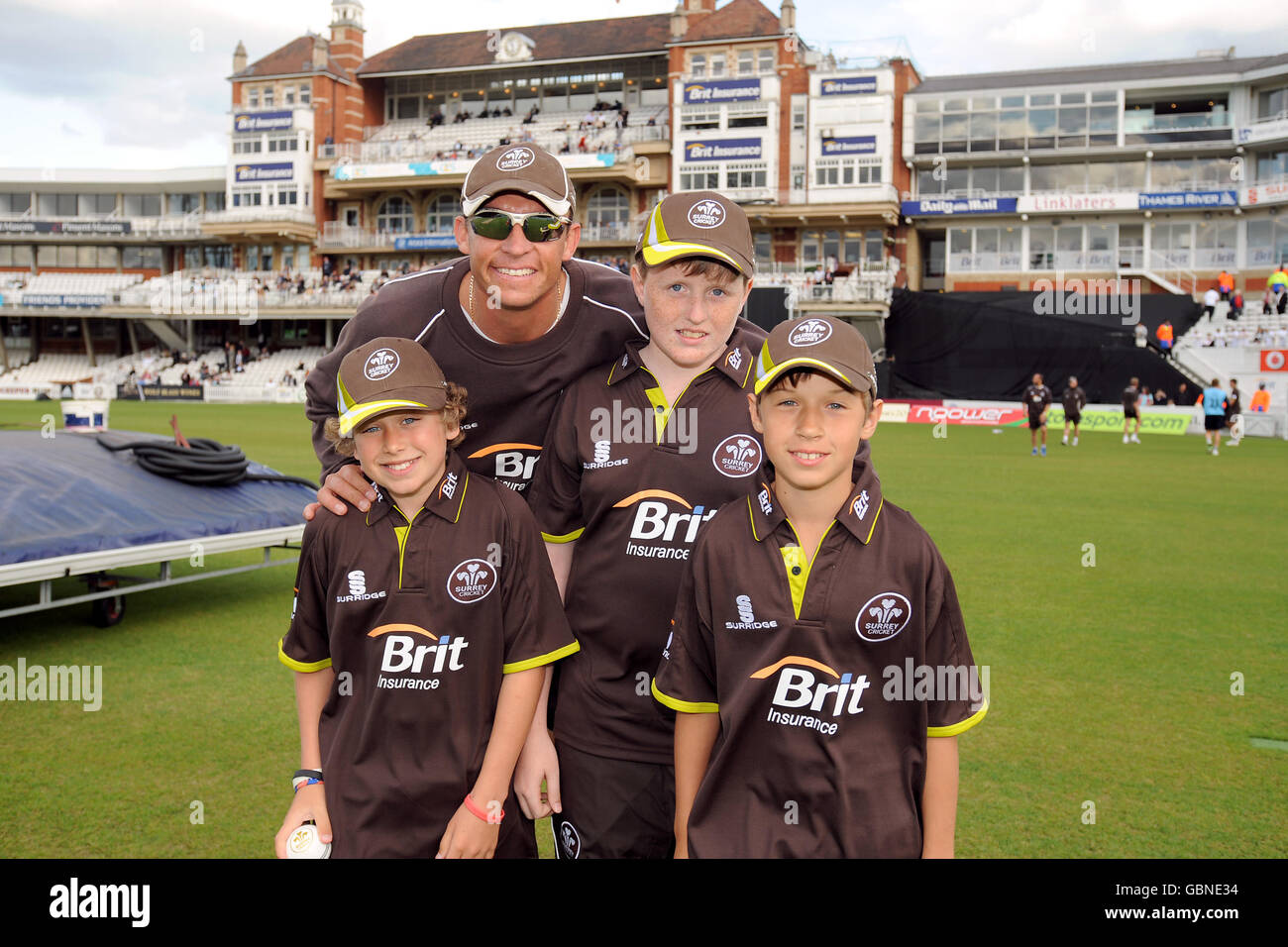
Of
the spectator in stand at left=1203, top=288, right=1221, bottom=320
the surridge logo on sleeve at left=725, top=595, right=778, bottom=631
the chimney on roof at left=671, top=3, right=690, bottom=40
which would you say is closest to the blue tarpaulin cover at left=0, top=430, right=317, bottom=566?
the surridge logo on sleeve at left=725, top=595, right=778, bottom=631

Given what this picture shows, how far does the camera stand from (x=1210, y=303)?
42438 mm

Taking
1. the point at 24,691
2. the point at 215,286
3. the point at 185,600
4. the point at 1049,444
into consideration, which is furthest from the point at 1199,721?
the point at 215,286

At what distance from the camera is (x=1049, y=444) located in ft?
92.3

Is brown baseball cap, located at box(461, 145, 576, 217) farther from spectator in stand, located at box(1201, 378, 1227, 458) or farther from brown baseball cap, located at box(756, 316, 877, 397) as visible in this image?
spectator in stand, located at box(1201, 378, 1227, 458)

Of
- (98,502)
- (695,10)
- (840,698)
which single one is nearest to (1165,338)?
(695,10)

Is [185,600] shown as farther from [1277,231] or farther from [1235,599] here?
[1277,231]

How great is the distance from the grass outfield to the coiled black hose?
1215mm

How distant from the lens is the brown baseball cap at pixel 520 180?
3.44m

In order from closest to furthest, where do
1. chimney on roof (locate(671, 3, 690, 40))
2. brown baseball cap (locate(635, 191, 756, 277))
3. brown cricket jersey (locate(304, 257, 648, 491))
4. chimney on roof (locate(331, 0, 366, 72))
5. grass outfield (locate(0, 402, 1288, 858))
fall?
1. brown baseball cap (locate(635, 191, 756, 277))
2. brown cricket jersey (locate(304, 257, 648, 491))
3. grass outfield (locate(0, 402, 1288, 858))
4. chimney on roof (locate(671, 3, 690, 40))
5. chimney on roof (locate(331, 0, 366, 72))

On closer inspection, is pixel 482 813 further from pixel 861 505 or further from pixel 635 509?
pixel 861 505

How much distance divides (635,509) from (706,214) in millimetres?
948

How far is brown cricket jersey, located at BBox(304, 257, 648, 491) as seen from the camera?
144 inches

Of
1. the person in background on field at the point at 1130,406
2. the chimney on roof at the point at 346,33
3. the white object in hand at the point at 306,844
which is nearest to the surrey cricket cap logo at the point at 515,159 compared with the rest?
the white object in hand at the point at 306,844

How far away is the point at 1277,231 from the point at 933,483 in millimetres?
41584
